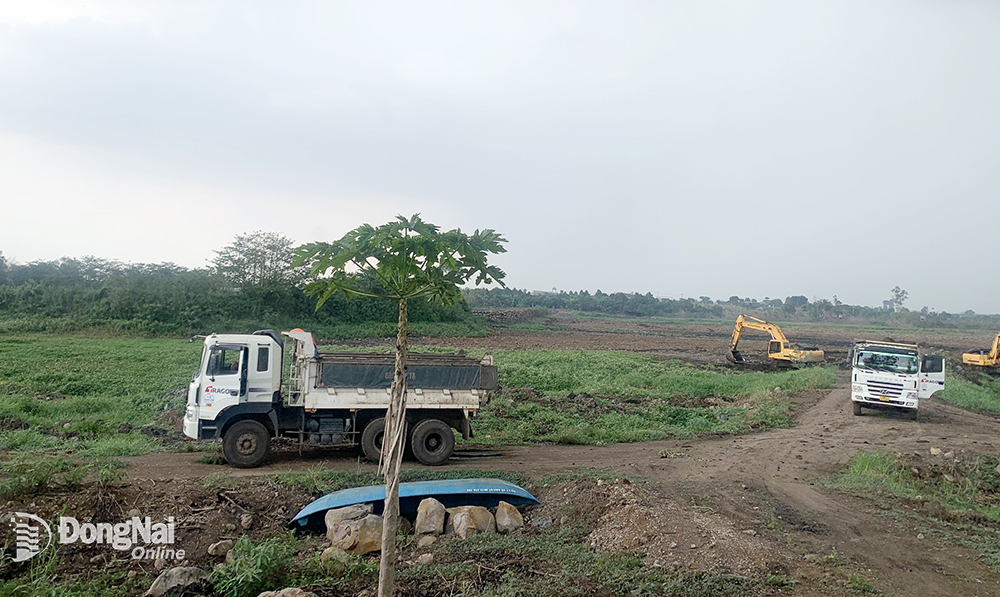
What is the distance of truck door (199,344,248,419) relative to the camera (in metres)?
11.7

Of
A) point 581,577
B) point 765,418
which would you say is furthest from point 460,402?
point 765,418

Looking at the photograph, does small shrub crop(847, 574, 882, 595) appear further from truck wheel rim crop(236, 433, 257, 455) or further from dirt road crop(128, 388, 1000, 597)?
truck wheel rim crop(236, 433, 257, 455)

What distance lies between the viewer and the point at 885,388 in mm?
18641

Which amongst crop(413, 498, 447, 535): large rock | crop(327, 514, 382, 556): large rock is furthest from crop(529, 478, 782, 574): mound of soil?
crop(327, 514, 382, 556): large rock

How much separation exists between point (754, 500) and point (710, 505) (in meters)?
1.13

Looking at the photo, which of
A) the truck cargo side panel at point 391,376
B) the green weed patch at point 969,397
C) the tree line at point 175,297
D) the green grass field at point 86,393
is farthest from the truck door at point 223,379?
the green weed patch at point 969,397

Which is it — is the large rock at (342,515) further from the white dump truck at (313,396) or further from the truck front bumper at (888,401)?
the truck front bumper at (888,401)

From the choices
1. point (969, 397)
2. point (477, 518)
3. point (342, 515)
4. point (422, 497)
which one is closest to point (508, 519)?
point (477, 518)

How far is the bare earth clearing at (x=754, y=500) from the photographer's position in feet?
22.9

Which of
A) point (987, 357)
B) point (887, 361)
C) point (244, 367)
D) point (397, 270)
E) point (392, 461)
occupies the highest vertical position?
point (397, 270)

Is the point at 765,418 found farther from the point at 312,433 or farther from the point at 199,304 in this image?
the point at 199,304

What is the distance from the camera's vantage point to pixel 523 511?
934 cm

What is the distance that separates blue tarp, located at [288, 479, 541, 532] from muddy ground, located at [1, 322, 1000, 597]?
1.44ft

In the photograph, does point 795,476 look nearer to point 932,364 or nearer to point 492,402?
point 492,402
